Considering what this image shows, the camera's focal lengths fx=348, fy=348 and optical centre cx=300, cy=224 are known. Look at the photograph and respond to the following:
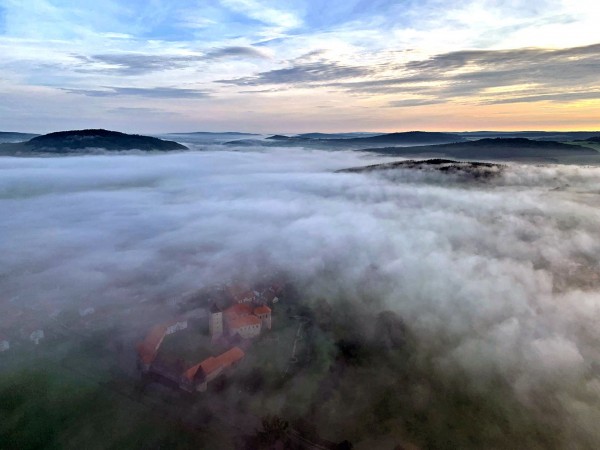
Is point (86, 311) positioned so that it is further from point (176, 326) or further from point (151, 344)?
point (151, 344)

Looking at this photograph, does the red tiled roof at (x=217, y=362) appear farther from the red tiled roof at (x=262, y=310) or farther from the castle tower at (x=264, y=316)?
the red tiled roof at (x=262, y=310)

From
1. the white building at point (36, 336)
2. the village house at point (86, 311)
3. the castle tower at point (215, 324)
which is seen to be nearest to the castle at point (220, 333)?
the castle tower at point (215, 324)

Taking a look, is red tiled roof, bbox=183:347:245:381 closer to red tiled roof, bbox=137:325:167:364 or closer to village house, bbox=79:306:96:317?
red tiled roof, bbox=137:325:167:364

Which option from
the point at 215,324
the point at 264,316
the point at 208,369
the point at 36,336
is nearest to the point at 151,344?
the point at 215,324

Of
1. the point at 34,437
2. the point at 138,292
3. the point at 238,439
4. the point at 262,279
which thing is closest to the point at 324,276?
the point at 262,279

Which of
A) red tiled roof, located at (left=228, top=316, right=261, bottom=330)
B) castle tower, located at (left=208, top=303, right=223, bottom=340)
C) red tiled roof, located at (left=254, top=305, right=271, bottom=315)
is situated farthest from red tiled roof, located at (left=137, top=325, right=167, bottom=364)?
red tiled roof, located at (left=254, top=305, right=271, bottom=315)

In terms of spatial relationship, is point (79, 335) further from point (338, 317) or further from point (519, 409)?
point (519, 409)
